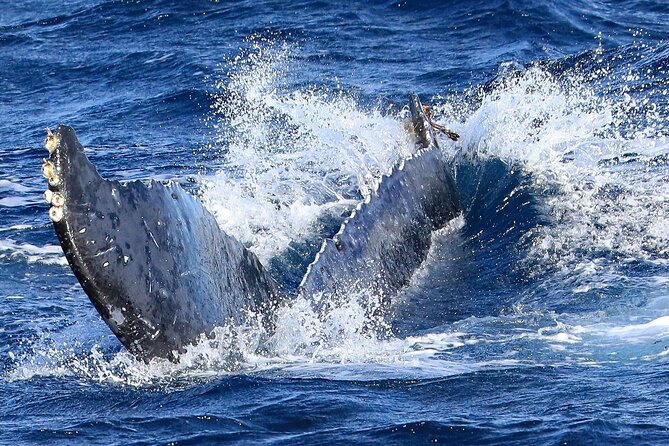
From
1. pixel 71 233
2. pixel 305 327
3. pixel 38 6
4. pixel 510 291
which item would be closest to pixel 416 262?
pixel 510 291

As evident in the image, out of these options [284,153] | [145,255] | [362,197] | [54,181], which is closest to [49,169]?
[54,181]

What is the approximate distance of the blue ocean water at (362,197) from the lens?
268 inches

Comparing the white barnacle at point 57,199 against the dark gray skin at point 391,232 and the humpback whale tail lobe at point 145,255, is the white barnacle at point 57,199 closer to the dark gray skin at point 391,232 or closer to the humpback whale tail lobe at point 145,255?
the humpback whale tail lobe at point 145,255

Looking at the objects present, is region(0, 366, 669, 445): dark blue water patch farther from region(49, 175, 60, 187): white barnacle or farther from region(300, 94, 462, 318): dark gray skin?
region(49, 175, 60, 187): white barnacle

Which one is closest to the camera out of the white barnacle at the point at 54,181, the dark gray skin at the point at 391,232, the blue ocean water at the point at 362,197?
the white barnacle at the point at 54,181

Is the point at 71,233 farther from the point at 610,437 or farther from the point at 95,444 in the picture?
the point at 610,437

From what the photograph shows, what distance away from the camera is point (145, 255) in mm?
6551

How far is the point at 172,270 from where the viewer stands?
677 centimetres

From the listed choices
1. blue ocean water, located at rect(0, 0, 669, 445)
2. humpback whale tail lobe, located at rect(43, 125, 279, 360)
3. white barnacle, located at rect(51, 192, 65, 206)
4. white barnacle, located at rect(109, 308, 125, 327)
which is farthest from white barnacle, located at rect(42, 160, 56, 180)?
blue ocean water, located at rect(0, 0, 669, 445)

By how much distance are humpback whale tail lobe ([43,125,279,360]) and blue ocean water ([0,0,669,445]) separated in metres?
0.28

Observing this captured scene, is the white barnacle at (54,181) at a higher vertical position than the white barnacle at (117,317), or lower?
higher

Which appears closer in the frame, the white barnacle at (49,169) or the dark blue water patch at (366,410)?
the white barnacle at (49,169)

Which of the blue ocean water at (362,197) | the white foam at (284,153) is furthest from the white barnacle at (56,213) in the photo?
the white foam at (284,153)

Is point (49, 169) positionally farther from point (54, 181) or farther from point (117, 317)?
point (117, 317)
